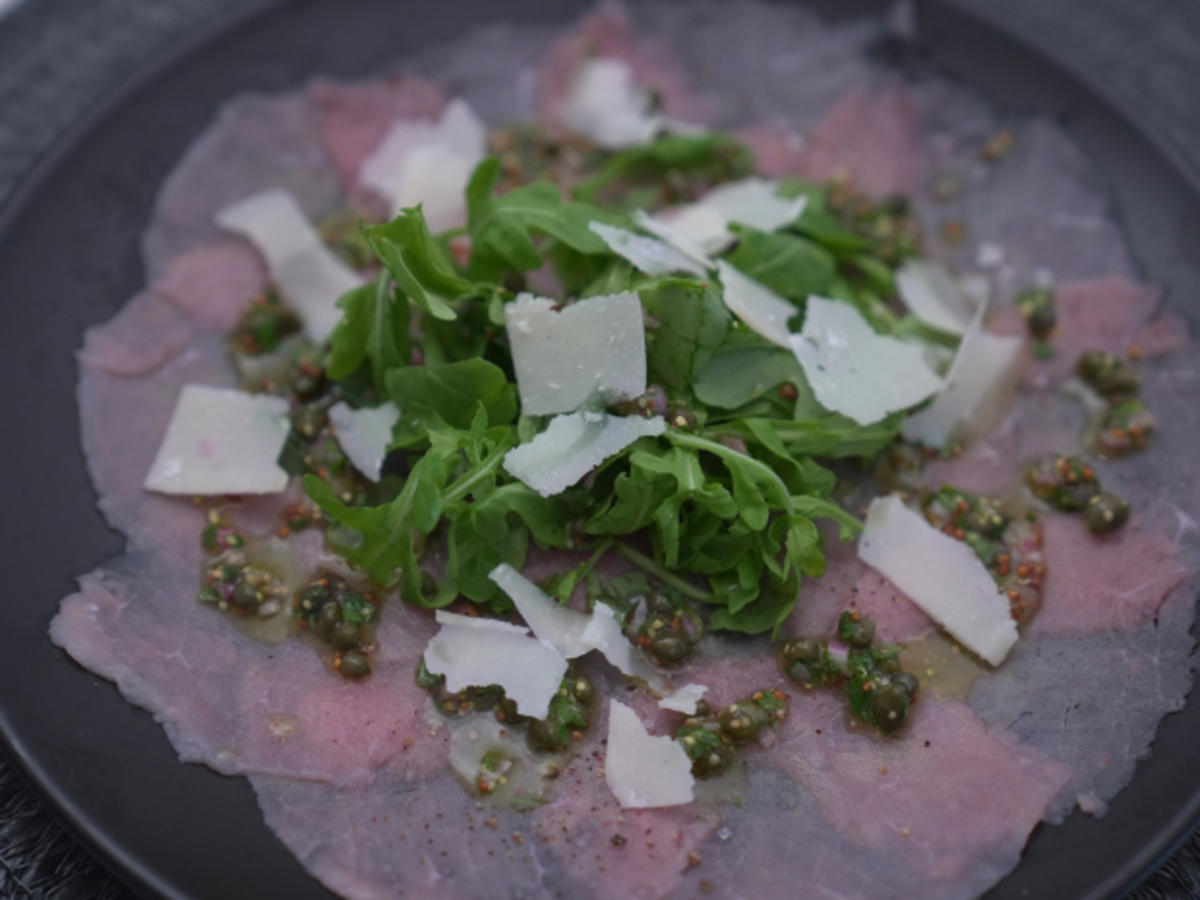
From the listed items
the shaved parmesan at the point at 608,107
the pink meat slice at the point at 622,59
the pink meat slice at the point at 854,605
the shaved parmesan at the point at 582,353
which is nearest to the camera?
the shaved parmesan at the point at 582,353

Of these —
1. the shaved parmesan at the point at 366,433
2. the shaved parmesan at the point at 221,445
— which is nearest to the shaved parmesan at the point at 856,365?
the shaved parmesan at the point at 366,433

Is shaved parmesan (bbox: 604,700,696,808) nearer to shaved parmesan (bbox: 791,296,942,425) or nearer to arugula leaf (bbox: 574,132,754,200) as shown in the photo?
shaved parmesan (bbox: 791,296,942,425)

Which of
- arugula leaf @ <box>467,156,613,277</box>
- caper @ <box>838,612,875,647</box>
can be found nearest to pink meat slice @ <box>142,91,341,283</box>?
arugula leaf @ <box>467,156,613,277</box>

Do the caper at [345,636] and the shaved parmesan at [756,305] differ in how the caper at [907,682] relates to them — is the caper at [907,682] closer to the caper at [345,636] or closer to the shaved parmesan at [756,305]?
the shaved parmesan at [756,305]

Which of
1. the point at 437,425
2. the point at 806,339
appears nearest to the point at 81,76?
the point at 437,425

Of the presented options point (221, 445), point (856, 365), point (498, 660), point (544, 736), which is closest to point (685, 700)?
point (544, 736)

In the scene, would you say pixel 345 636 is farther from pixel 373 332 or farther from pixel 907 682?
pixel 907 682
